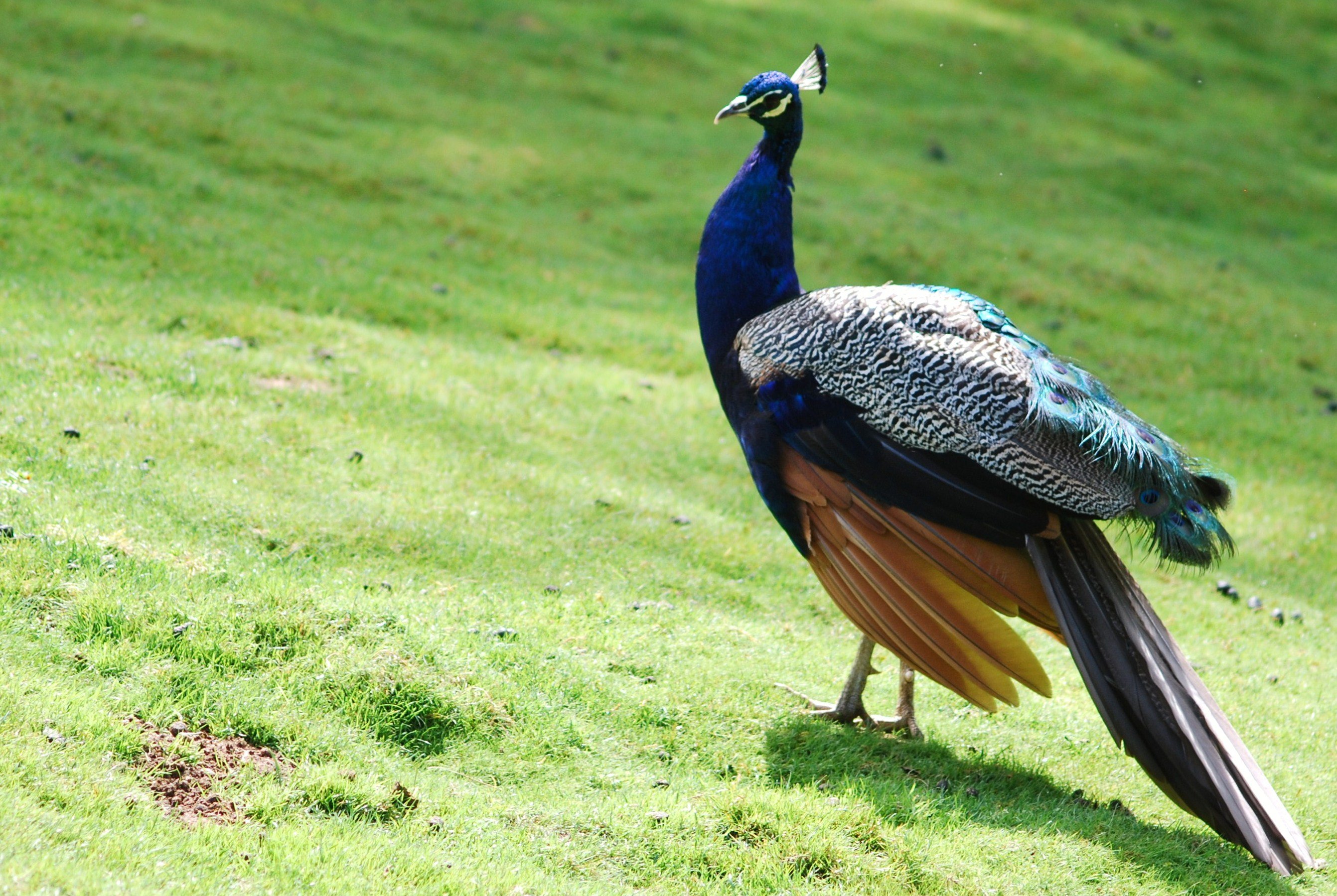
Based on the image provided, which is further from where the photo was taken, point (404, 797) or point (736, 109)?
point (736, 109)

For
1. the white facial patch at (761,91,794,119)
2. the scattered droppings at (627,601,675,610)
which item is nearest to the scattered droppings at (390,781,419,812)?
the scattered droppings at (627,601,675,610)

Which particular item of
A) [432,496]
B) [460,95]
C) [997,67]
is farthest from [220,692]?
[997,67]

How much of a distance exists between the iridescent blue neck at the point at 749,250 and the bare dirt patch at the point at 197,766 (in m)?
2.52

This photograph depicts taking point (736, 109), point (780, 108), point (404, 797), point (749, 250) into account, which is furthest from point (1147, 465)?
point (404, 797)

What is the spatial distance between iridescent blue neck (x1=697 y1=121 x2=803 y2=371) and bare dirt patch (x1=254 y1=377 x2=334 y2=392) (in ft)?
9.37

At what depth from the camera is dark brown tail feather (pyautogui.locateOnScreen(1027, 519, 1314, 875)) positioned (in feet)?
13.5

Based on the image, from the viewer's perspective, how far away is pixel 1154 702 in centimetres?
425

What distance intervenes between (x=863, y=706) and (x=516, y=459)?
296 centimetres

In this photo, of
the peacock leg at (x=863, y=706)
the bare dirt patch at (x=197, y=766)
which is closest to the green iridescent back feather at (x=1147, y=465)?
the peacock leg at (x=863, y=706)

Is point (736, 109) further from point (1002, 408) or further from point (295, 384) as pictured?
point (295, 384)

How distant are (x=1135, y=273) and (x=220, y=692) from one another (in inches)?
428

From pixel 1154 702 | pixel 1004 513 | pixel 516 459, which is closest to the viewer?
pixel 1154 702

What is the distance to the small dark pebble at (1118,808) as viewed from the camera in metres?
4.61

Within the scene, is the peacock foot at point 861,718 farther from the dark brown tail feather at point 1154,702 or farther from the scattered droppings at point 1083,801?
the dark brown tail feather at point 1154,702
